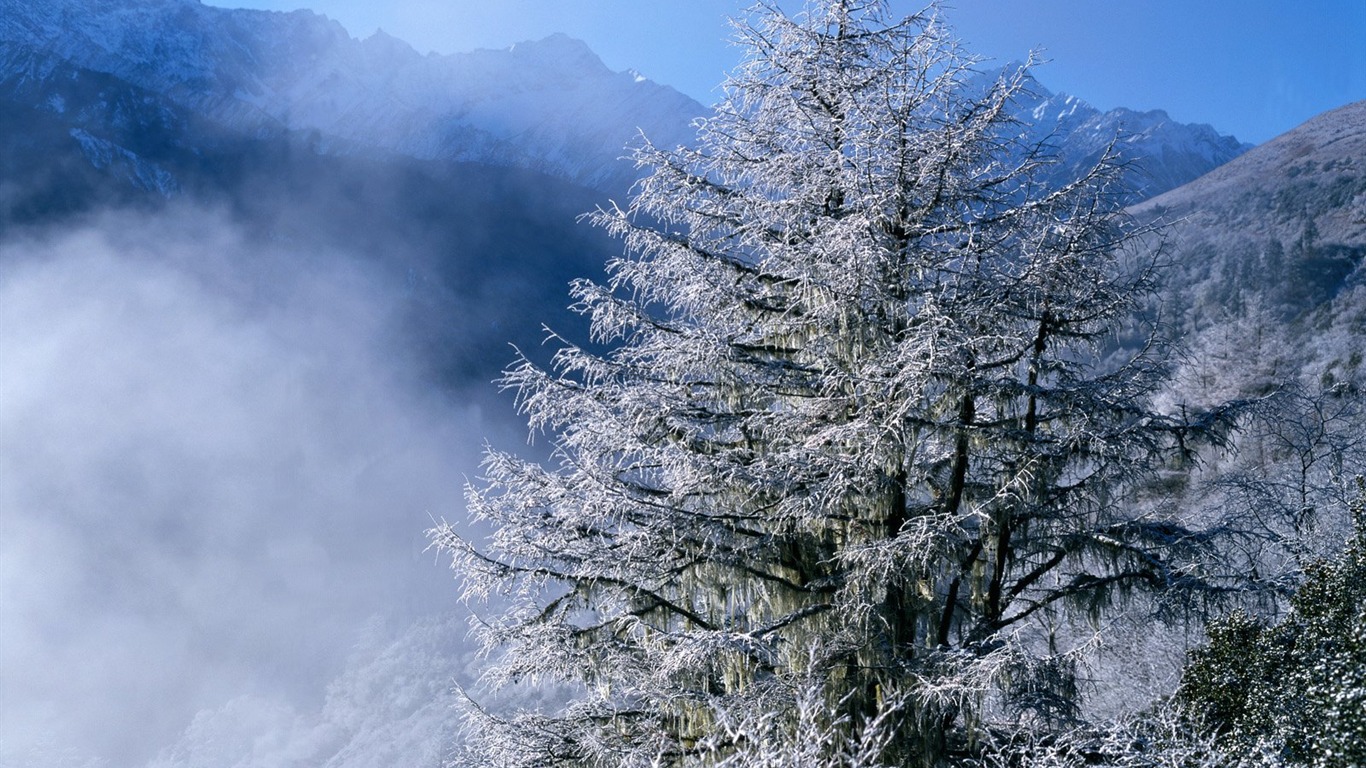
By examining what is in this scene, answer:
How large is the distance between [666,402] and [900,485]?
175 cm

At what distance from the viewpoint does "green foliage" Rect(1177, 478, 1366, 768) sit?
5.73 meters

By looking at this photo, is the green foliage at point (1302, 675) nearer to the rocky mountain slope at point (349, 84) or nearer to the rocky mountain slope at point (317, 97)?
the rocky mountain slope at point (349, 84)

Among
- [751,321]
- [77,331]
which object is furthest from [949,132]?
[77,331]

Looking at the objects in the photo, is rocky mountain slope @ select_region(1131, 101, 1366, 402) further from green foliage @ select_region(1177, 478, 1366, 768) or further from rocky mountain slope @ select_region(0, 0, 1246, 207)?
rocky mountain slope @ select_region(0, 0, 1246, 207)

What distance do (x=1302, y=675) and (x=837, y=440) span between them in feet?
16.8

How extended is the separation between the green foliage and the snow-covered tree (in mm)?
1363

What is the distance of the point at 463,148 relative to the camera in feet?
364

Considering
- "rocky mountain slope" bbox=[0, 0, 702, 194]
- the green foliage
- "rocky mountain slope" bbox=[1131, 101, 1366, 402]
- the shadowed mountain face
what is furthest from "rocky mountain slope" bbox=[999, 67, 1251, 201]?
the green foliage

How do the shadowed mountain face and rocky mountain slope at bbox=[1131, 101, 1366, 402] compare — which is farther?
the shadowed mountain face

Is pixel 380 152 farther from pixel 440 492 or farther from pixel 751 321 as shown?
pixel 751 321

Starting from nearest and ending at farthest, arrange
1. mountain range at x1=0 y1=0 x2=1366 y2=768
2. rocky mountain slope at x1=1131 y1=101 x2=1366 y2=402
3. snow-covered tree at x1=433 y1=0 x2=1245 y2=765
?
1. snow-covered tree at x1=433 y1=0 x2=1245 y2=765
2. rocky mountain slope at x1=1131 y1=101 x2=1366 y2=402
3. mountain range at x1=0 y1=0 x2=1366 y2=768

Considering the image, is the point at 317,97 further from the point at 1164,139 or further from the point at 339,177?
the point at 1164,139

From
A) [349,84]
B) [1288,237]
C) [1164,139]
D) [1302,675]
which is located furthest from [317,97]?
[1302,675]

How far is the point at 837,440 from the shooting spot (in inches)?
203
